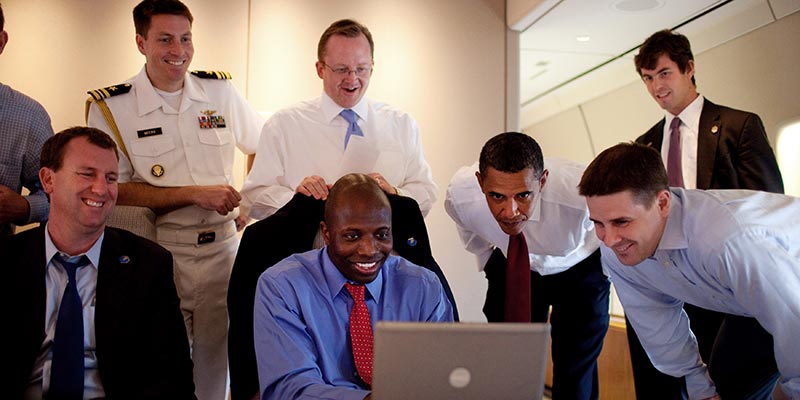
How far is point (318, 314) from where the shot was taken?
6.34ft

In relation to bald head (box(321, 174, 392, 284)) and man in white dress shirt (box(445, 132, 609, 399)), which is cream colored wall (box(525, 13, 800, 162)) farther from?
bald head (box(321, 174, 392, 284))

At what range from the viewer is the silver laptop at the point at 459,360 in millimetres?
1358

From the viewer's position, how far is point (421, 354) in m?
1.37

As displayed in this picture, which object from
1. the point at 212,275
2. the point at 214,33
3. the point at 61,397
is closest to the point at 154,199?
the point at 212,275

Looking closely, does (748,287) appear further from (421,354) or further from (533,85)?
(533,85)

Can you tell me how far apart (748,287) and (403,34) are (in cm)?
307

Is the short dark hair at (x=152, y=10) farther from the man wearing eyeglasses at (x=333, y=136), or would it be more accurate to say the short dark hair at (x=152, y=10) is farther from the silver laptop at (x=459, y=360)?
the silver laptop at (x=459, y=360)

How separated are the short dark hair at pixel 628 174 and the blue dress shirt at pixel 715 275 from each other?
0.12 meters

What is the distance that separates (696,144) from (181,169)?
2307mm

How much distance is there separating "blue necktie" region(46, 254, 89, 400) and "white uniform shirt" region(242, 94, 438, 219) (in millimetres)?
875

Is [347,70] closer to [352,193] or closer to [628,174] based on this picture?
[352,193]

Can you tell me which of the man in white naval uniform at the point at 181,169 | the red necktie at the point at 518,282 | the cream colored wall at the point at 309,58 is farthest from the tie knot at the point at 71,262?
the cream colored wall at the point at 309,58

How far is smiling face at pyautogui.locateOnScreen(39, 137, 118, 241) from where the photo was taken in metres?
2.20

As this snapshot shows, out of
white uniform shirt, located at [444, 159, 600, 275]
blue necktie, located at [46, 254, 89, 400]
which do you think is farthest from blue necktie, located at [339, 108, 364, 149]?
blue necktie, located at [46, 254, 89, 400]
